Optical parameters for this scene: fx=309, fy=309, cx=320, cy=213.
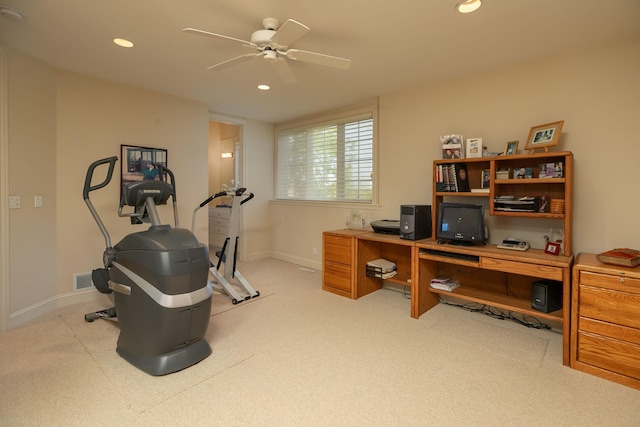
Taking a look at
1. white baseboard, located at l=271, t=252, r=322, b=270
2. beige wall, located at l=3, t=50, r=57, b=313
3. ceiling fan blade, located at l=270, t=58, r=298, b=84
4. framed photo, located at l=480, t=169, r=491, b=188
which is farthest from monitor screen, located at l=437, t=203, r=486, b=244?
beige wall, located at l=3, t=50, r=57, b=313

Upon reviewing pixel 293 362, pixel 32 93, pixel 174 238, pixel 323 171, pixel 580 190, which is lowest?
pixel 293 362

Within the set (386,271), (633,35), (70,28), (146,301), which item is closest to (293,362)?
(146,301)

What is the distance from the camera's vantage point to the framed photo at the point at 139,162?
3.59 m

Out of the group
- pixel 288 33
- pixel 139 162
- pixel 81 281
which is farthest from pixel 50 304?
pixel 288 33

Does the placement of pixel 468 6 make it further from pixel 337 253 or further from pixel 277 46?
pixel 337 253

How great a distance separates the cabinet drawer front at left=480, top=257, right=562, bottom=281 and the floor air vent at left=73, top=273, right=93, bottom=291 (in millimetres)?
3992

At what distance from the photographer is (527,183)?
276 centimetres

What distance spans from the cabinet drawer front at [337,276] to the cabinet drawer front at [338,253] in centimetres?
6

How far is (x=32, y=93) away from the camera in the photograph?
9.42 ft

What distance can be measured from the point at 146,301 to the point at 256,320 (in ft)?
3.72

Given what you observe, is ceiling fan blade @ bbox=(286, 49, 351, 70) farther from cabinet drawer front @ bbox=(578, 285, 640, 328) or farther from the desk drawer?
cabinet drawer front @ bbox=(578, 285, 640, 328)

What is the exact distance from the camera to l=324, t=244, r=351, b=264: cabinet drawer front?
3.55 m

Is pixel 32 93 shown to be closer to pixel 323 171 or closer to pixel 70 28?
pixel 70 28

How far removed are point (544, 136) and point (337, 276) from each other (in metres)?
2.43
